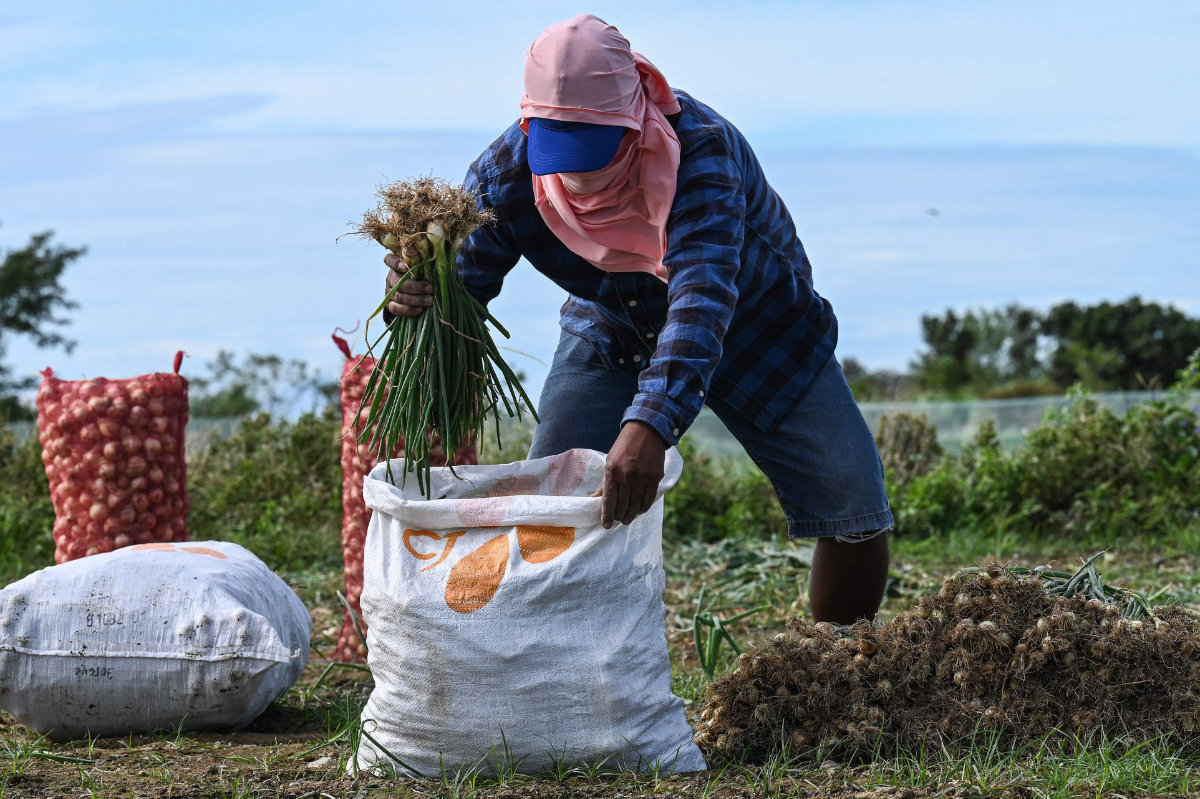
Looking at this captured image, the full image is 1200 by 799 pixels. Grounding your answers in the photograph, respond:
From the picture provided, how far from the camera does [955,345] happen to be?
22.2m

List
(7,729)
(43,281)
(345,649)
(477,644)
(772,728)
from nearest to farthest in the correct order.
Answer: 1. (477,644)
2. (772,728)
3. (7,729)
4. (345,649)
5. (43,281)

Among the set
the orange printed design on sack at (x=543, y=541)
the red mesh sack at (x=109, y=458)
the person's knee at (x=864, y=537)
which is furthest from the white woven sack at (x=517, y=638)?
the red mesh sack at (x=109, y=458)

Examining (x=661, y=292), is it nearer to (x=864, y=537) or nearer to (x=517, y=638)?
(x=864, y=537)

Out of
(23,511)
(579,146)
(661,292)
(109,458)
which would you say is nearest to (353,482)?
(109,458)

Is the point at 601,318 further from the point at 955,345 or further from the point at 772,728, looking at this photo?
the point at 955,345

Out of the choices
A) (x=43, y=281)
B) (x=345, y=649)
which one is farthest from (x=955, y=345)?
(x=345, y=649)

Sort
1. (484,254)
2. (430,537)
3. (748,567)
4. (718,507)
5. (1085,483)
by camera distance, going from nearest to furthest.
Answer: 1. (430,537)
2. (484,254)
3. (748,567)
4. (1085,483)
5. (718,507)

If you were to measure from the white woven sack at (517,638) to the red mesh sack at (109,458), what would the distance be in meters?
1.77

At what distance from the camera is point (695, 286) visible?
7.72 ft

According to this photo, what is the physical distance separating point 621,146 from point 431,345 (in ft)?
2.00

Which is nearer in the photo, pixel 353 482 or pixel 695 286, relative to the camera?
pixel 695 286

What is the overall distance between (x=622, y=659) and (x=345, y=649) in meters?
→ 1.74

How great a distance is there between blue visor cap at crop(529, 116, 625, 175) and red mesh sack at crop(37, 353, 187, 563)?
1.96m

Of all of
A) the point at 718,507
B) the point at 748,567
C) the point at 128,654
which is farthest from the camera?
the point at 718,507
